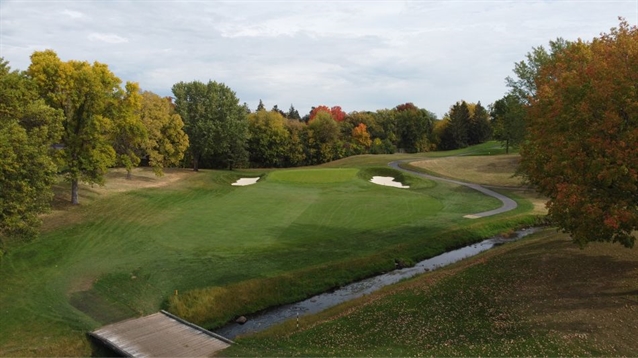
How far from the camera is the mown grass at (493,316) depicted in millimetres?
16359

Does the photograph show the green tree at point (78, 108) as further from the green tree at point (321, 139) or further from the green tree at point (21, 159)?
the green tree at point (321, 139)

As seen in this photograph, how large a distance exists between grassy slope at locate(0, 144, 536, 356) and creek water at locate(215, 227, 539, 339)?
6.90 ft

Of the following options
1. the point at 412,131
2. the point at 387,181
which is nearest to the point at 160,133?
the point at 387,181

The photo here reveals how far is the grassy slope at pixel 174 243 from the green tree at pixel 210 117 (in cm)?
2276

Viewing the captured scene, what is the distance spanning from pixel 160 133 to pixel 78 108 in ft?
73.0

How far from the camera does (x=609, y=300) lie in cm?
1930

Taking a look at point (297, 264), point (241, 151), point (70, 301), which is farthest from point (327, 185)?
point (70, 301)

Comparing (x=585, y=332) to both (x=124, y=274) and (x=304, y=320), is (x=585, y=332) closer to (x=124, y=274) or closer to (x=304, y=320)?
(x=304, y=320)

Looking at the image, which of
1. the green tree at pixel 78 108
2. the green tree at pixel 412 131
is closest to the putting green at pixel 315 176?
the green tree at pixel 78 108

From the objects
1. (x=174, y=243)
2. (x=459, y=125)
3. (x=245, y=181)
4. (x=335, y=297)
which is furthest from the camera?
(x=459, y=125)

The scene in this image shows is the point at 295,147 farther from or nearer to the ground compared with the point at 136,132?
nearer to the ground

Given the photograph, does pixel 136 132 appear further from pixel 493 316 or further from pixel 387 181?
pixel 493 316

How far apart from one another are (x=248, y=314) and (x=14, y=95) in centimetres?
2202

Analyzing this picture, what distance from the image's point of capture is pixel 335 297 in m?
27.2
